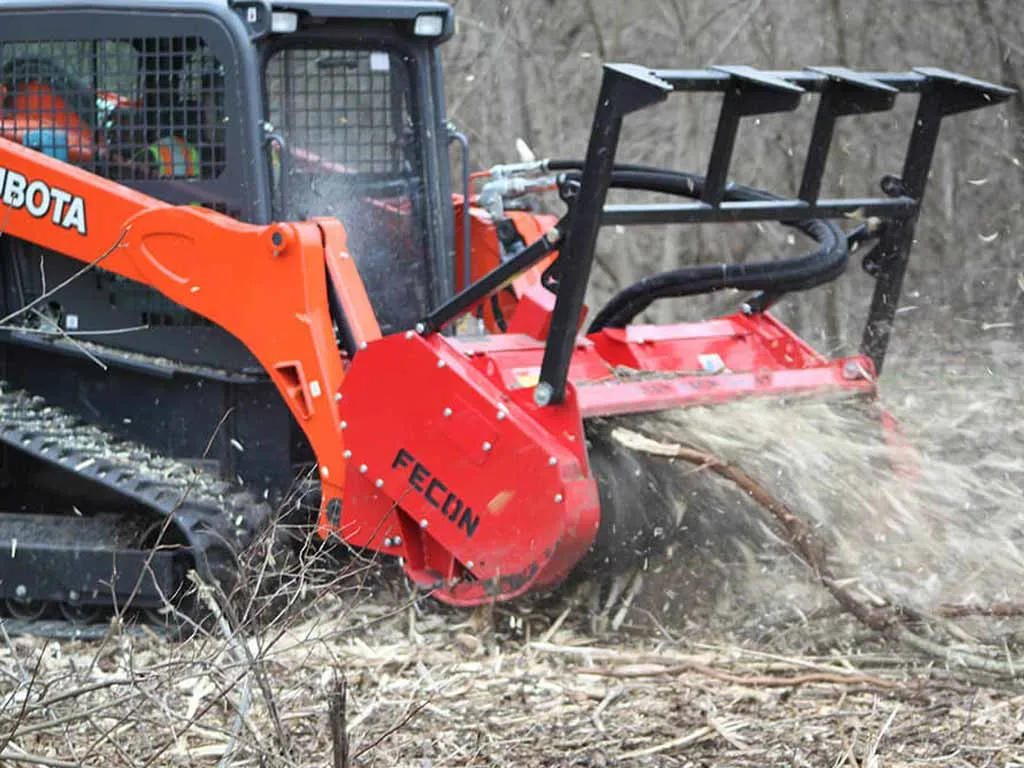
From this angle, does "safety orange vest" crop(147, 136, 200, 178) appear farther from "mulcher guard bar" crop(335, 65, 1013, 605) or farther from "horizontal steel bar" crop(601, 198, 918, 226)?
"horizontal steel bar" crop(601, 198, 918, 226)

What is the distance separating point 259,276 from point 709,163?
1.49 m

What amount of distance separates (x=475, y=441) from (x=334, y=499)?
613mm

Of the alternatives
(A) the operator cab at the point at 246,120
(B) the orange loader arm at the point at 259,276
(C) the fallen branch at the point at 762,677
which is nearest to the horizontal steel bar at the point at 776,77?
(B) the orange loader arm at the point at 259,276

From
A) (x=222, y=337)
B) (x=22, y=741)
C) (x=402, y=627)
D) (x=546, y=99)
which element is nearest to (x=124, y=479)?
(x=222, y=337)

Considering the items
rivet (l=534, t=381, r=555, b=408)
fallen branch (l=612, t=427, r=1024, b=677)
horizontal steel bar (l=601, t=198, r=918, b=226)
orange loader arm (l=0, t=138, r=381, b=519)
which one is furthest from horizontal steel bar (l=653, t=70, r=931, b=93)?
orange loader arm (l=0, t=138, r=381, b=519)

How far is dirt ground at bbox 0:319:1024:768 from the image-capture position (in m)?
4.37

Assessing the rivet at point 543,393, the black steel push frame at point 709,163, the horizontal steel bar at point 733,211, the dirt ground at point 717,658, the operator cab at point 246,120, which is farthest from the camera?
the operator cab at point 246,120

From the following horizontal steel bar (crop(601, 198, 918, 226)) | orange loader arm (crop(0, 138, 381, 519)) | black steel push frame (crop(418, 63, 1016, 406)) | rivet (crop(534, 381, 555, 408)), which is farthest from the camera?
orange loader arm (crop(0, 138, 381, 519))

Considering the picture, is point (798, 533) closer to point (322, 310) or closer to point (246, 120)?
point (322, 310)

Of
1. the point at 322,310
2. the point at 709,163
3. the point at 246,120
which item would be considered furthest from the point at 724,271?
the point at 246,120

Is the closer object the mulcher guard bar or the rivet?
the mulcher guard bar

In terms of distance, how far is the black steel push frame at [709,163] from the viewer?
480 cm

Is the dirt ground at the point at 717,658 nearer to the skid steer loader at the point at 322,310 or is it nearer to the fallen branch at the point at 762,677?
the fallen branch at the point at 762,677

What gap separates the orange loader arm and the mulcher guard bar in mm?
144
